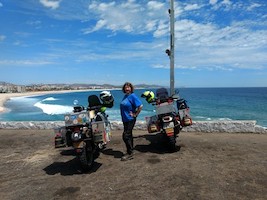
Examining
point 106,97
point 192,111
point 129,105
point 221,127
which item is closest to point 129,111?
point 129,105

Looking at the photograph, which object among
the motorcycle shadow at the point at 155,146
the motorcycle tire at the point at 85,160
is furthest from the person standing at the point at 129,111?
the motorcycle tire at the point at 85,160

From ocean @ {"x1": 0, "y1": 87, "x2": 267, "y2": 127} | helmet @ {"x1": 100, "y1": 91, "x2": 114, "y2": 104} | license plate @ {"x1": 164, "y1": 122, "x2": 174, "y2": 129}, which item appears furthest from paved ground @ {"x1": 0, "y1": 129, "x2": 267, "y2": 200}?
ocean @ {"x1": 0, "y1": 87, "x2": 267, "y2": 127}

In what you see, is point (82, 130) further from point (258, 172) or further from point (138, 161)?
point (258, 172)

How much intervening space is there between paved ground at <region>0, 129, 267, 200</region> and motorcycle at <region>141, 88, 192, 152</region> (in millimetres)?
505

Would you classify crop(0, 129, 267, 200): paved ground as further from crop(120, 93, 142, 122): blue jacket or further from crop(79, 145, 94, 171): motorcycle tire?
crop(120, 93, 142, 122): blue jacket

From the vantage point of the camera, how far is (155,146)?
7883 mm

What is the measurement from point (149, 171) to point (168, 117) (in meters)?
1.90

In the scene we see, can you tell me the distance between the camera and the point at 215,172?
17.9 feet

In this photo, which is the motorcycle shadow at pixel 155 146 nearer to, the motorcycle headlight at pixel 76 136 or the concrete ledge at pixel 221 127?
the concrete ledge at pixel 221 127

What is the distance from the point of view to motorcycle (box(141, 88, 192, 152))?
7.03 meters

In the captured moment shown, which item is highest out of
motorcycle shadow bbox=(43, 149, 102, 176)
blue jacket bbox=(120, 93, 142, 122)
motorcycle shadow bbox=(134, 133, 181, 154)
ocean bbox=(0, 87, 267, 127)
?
blue jacket bbox=(120, 93, 142, 122)

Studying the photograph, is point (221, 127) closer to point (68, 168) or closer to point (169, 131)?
point (169, 131)

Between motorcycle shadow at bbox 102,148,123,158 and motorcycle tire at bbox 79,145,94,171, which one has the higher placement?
motorcycle tire at bbox 79,145,94,171

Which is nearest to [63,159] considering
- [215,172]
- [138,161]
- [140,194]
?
[138,161]
